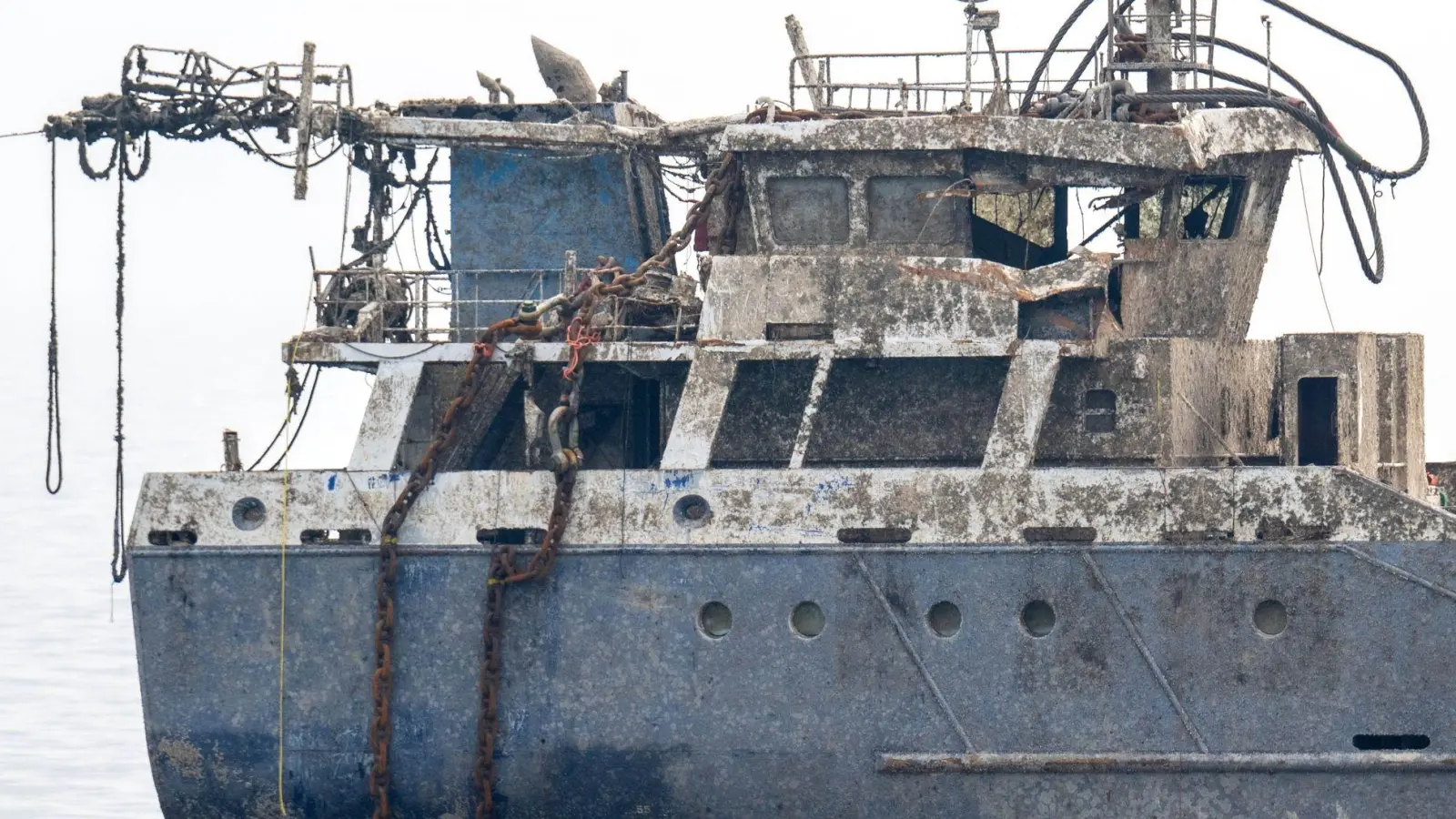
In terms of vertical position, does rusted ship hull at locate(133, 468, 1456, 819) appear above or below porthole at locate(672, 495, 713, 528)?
below

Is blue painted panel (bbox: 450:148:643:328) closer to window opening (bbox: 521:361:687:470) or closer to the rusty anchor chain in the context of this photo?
window opening (bbox: 521:361:687:470)

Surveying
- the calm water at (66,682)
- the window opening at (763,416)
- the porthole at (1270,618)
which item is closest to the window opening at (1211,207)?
the window opening at (763,416)

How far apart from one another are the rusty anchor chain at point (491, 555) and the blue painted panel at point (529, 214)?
2.06 metres

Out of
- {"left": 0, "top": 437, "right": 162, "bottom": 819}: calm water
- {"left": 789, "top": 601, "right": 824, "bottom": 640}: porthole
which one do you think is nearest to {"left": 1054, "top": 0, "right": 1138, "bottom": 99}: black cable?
{"left": 789, "top": 601, "right": 824, "bottom": 640}: porthole

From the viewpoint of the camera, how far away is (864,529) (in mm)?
17422

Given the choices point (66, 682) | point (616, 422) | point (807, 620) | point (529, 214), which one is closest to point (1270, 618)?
point (807, 620)

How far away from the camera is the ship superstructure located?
1714 cm

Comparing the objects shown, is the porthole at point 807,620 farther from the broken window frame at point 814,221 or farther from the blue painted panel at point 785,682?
the broken window frame at point 814,221

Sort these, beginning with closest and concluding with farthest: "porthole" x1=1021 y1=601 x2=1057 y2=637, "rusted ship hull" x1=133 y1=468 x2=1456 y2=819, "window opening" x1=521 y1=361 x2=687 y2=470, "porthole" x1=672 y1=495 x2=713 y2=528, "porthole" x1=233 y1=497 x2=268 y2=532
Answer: "rusted ship hull" x1=133 y1=468 x2=1456 y2=819, "porthole" x1=1021 y1=601 x2=1057 y2=637, "porthole" x1=672 y1=495 x2=713 y2=528, "porthole" x1=233 y1=497 x2=268 y2=532, "window opening" x1=521 y1=361 x2=687 y2=470

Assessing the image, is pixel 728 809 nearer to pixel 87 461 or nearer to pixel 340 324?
pixel 340 324

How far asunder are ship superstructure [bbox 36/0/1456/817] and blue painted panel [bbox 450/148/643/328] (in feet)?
2.74

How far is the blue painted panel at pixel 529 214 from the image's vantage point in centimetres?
2027

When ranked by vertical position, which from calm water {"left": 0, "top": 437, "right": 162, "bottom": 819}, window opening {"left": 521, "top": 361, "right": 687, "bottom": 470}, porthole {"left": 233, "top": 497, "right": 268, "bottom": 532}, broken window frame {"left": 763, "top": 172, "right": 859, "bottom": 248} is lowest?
calm water {"left": 0, "top": 437, "right": 162, "bottom": 819}

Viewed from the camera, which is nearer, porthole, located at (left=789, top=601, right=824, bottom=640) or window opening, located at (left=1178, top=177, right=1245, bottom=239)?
porthole, located at (left=789, top=601, right=824, bottom=640)
